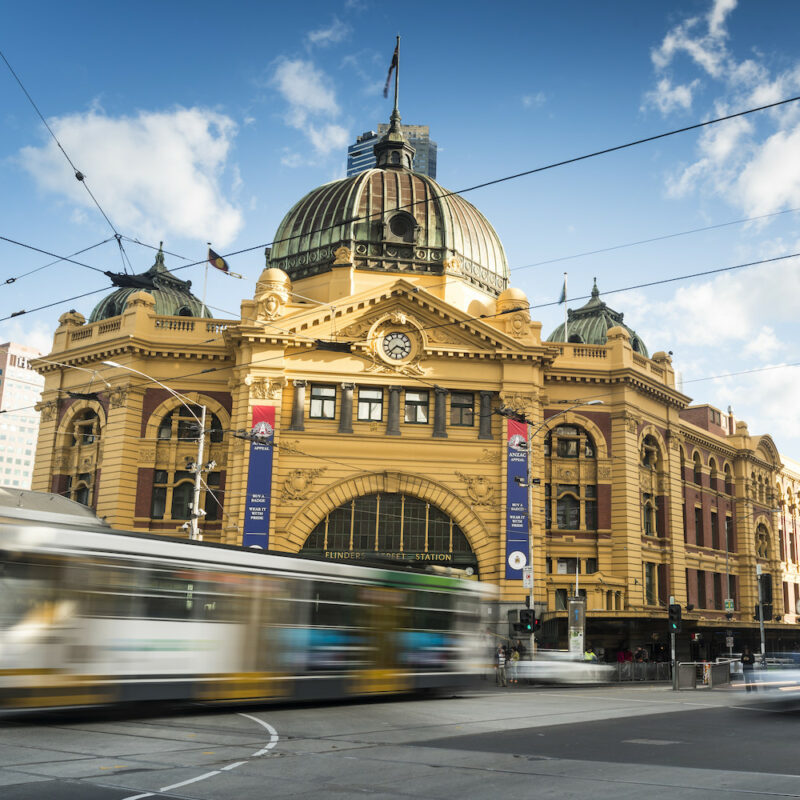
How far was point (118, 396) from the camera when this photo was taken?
4466 cm

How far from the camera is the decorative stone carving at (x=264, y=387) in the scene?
42562 mm

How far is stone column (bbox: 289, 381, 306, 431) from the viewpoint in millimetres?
42750

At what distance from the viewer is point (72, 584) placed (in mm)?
15570

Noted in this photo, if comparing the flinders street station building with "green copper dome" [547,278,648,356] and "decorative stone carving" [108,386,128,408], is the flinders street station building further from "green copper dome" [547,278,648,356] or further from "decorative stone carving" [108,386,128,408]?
"green copper dome" [547,278,648,356]

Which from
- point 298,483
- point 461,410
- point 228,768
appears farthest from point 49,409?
point 228,768

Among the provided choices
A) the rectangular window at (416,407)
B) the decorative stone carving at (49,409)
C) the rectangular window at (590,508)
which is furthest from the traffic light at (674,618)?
the decorative stone carving at (49,409)

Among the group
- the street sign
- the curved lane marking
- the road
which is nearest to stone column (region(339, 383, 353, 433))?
the street sign

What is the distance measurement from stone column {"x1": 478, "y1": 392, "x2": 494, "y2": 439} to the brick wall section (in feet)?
39.3

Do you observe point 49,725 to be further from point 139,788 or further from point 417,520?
point 417,520

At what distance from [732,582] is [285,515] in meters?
33.7

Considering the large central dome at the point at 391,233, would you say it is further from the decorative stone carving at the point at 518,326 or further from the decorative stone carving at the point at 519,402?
the decorative stone carving at the point at 519,402

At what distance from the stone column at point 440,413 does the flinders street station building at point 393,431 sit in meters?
0.14

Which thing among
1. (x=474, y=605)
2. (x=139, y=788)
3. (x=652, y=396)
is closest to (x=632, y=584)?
(x=652, y=396)

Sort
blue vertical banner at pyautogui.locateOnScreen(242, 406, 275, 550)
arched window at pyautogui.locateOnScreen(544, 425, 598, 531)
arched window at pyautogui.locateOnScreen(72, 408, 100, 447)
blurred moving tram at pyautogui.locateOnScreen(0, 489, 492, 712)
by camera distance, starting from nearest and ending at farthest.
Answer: blurred moving tram at pyautogui.locateOnScreen(0, 489, 492, 712), blue vertical banner at pyautogui.locateOnScreen(242, 406, 275, 550), arched window at pyautogui.locateOnScreen(72, 408, 100, 447), arched window at pyautogui.locateOnScreen(544, 425, 598, 531)
